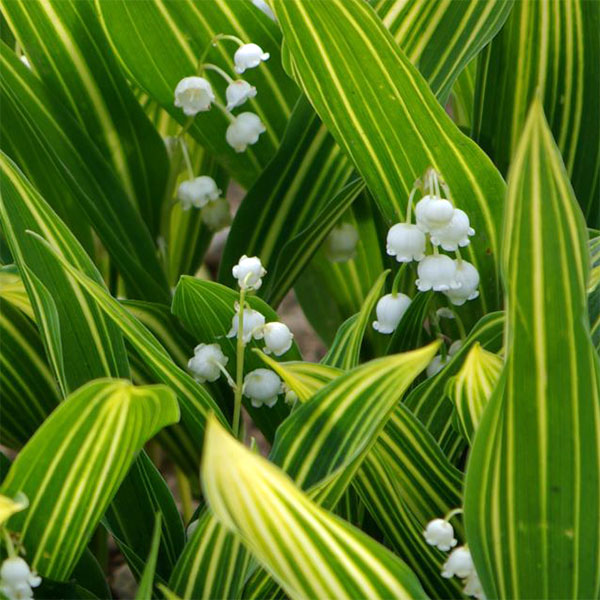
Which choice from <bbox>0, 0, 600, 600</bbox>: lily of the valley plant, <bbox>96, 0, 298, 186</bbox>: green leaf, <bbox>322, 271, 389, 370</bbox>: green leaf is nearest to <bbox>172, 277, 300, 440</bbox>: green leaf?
<bbox>0, 0, 600, 600</bbox>: lily of the valley plant

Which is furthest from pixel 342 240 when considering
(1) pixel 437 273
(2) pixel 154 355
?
(2) pixel 154 355

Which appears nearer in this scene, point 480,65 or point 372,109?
point 372,109

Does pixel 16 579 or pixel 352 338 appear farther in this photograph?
pixel 352 338

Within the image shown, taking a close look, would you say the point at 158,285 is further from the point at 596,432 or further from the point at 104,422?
the point at 596,432

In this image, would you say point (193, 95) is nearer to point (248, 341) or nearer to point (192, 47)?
point (192, 47)

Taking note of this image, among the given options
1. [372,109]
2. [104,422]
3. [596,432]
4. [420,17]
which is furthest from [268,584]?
[420,17]

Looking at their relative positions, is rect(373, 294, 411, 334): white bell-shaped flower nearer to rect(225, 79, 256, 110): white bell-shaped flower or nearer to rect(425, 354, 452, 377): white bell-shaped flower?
rect(425, 354, 452, 377): white bell-shaped flower

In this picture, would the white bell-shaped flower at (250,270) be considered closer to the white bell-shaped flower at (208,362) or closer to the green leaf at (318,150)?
the white bell-shaped flower at (208,362)

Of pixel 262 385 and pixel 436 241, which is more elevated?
pixel 436 241
